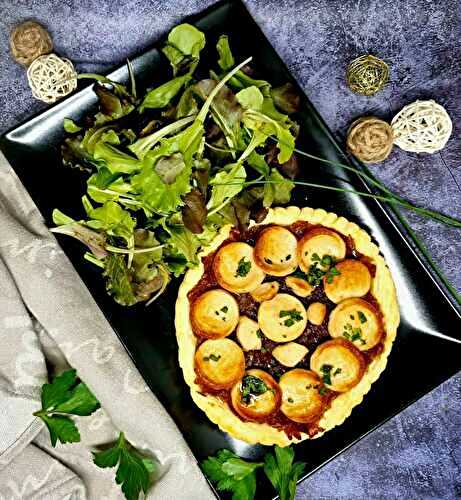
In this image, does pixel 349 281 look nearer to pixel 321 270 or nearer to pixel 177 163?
pixel 321 270

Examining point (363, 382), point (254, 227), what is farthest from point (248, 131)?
point (363, 382)

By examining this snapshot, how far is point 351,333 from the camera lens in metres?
2.21

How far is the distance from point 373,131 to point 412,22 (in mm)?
451

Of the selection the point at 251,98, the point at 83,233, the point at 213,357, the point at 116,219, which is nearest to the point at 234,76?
the point at 251,98

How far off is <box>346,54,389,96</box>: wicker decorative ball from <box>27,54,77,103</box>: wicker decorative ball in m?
0.86

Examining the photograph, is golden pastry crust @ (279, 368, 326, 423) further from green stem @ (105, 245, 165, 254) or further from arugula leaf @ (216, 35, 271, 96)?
arugula leaf @ (216, 35, 271, 96)

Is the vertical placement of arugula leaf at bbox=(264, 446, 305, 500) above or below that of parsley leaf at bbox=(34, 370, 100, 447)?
below

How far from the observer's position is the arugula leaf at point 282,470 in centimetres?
222

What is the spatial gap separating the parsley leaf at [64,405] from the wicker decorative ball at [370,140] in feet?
3.73

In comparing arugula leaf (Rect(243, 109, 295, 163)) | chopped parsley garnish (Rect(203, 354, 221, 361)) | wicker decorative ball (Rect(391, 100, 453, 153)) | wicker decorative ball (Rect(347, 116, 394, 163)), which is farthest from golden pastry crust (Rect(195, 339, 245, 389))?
wicker decorative ball (Rect(391, 100, 453, 153))

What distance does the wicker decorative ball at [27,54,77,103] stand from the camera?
216 centimetres

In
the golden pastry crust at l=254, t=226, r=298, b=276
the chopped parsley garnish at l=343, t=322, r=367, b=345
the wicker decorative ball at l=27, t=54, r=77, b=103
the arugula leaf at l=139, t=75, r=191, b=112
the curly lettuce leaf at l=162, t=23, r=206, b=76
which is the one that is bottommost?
the chopped parsley garnish at l=343, t=322, r=367, b=345

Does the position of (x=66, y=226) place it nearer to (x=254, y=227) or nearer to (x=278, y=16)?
(x=254, y=227)

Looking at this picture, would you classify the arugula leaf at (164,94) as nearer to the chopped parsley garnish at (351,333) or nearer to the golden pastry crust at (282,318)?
the golden pastry crust at (282,318)
